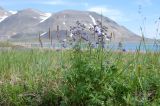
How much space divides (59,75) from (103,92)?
1094mm

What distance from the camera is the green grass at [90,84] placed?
19.1 ft

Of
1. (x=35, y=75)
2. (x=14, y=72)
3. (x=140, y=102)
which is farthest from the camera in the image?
(x=14, y=72)

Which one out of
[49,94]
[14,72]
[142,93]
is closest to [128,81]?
[142,93]

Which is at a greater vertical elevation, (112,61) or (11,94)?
(112,61)

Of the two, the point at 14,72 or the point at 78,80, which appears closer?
the point at 78,80

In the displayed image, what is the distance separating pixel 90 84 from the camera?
5832mm

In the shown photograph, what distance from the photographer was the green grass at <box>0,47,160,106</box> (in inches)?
229

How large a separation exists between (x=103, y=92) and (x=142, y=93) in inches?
19.7

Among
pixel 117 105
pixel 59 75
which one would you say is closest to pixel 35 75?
pixel 59 75

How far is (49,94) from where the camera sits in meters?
6.40

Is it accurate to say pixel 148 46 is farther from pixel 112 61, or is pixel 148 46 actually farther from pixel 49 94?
pixel 49 94

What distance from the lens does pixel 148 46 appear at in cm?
734

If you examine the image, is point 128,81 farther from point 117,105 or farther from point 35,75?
point 35,75

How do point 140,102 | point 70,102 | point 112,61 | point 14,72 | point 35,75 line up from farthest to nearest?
point 14,72, point 35,75, point 112,61, point 70,102, point 140,102
